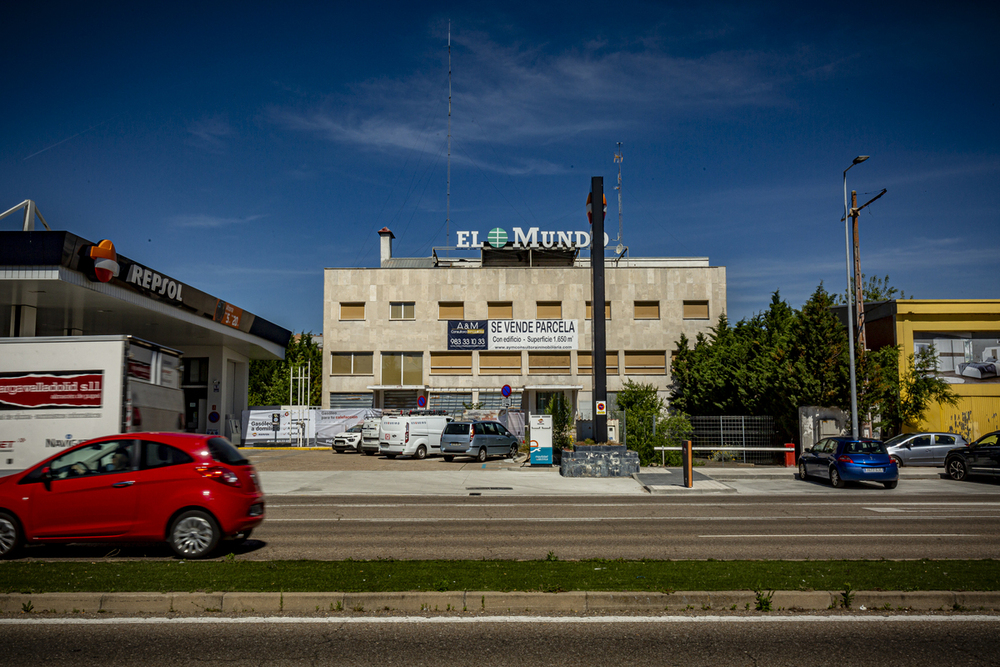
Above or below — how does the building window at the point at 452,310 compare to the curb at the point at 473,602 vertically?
above

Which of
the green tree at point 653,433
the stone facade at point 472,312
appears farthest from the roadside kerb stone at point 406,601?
the stone facade at point 472,312

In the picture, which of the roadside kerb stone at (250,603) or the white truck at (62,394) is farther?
the white truck at (62,394)

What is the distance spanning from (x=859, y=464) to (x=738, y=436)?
8.58 meters

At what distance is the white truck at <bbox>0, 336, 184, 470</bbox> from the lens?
527 inches

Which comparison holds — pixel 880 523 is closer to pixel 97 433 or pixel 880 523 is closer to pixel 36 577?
pixel 36 577

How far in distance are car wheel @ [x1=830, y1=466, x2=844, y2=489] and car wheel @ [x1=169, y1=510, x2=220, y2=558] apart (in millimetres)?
17661

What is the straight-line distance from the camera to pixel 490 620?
684 cm

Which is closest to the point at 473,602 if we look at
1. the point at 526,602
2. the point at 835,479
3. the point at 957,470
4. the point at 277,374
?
the point at 526,602

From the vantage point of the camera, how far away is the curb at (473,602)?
699 centimetres

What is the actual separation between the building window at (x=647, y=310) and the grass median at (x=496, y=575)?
1683 inches

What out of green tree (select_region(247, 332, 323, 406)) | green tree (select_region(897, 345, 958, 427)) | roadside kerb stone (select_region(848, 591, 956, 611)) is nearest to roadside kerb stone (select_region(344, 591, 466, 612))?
roadside kerb stone (select_region(848, 591, 956, 611))

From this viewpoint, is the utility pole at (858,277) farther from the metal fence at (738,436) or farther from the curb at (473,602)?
the curb at (473,602)

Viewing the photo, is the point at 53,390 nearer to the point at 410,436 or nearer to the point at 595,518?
the point at 595,518

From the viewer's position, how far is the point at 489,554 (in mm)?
10336
